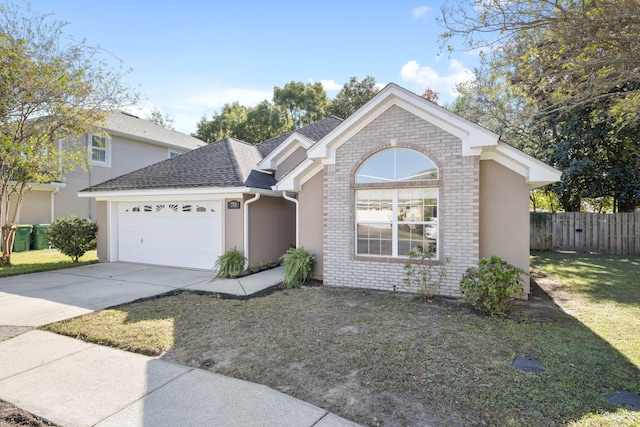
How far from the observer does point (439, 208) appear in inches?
305

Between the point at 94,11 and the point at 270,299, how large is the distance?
395 inches

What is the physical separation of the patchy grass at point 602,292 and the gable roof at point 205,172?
8709mm

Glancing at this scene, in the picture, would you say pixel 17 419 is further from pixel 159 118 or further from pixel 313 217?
pixel 159 118

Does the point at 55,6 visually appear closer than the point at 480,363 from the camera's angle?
No

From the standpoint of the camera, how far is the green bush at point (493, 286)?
6.27 meters

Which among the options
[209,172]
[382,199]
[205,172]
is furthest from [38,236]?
[382,199]

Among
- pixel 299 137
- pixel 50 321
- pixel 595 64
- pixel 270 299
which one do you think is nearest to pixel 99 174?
pixel 299 137

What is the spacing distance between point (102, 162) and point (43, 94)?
26.0ft

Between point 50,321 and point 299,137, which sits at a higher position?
point 299,137

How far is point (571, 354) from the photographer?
4676mm

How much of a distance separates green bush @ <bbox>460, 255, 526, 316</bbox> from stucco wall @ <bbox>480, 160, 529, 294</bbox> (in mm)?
1109

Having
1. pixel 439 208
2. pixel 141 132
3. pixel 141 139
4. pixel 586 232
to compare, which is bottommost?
pixel 586 232

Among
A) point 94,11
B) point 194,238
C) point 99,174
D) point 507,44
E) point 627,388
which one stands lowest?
point 627,388

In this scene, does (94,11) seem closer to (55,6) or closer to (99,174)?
(55,6)
